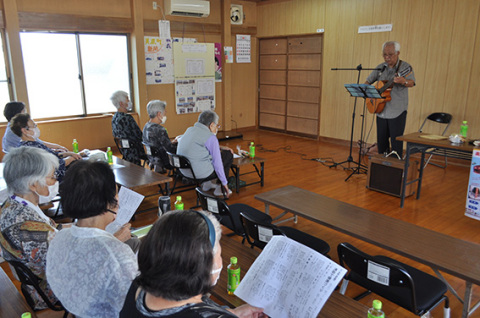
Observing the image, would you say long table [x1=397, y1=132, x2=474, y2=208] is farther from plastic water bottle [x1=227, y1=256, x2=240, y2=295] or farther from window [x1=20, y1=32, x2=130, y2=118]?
window [x1=20, y1=32, x2=130, y2=118]

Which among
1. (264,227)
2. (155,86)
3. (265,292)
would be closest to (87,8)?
(155,86)

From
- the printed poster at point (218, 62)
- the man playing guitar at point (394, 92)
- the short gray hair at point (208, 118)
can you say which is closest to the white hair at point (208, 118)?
the short gray hair at point (208, 118)

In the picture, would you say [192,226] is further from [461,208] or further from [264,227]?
[461,208]

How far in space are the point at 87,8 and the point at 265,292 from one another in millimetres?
6659

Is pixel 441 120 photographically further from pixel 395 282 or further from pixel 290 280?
pixel 290 280

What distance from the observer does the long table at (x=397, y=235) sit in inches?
85.0

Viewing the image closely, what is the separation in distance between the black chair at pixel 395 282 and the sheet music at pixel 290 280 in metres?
0.61

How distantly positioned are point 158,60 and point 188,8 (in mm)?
1235

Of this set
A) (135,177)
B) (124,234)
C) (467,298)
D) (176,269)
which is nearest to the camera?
(176,269)

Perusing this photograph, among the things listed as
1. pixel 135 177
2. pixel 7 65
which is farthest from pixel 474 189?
pixel 7 65

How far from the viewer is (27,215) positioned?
75.4 inches

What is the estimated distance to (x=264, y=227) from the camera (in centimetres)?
235

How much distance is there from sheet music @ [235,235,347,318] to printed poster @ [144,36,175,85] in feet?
21.6

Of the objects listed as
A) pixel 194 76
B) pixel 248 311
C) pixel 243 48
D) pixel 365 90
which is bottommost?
pixel 248 311
